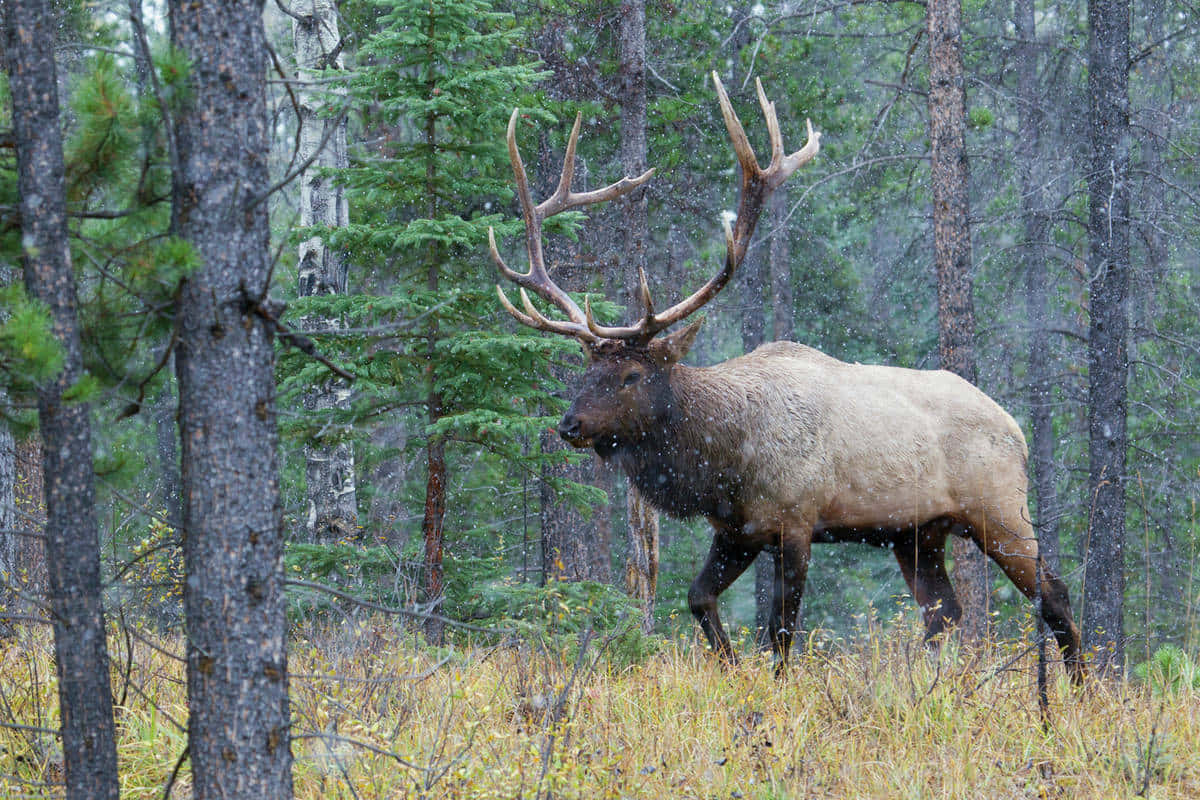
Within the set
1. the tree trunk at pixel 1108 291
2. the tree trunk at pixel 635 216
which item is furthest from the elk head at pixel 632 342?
the tree trunk at pixel 1108 291

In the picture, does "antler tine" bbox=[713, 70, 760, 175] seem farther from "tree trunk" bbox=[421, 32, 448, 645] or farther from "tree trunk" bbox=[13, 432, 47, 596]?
"tree trunk" bbox=[13, 432, 47, 596]

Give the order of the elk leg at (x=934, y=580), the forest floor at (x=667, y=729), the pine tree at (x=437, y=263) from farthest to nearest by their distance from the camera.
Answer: the elk leg at (x=934, y=580), the pine tree at (x=437, y=263), the forest floor at (x=667, y=729)

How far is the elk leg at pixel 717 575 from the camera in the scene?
7078 millimetres

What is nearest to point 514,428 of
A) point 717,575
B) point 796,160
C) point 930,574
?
point 717,575

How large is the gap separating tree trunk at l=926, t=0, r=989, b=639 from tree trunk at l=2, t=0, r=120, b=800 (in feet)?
25.9

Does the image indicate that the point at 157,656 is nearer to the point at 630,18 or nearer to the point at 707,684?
the point at 707,684

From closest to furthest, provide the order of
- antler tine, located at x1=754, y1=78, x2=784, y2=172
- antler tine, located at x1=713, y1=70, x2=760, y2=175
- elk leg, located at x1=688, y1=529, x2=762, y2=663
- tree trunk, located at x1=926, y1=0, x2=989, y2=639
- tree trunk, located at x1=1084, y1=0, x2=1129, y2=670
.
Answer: antler tine, located at x1=713, y1=70, x2=760, y2=175, antler tine, located at x1=754, y1=78, x2=784, y2=172, elk leg, located at x1=688, y1=529, x2=762, y2=663, tree trunk, located at x1=926, y1=0, x2=989, y2=639, tree trunk, located at x1=1084, y1=0, x2=1129, y2=670

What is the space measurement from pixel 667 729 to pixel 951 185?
22.0 ft

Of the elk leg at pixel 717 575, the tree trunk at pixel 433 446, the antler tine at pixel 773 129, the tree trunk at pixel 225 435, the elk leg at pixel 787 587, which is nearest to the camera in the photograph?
the tree trunk at pixel 225 435

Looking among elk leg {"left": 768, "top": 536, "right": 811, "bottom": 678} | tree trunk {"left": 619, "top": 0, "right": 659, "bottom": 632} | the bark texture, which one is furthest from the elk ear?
the bark texture

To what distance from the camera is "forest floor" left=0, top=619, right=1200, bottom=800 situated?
4.03 metres

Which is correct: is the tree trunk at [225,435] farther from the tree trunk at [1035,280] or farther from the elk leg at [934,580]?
the tree trunk at [1035,280]

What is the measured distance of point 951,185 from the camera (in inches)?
380

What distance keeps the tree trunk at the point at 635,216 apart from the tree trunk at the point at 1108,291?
4.36 metres
